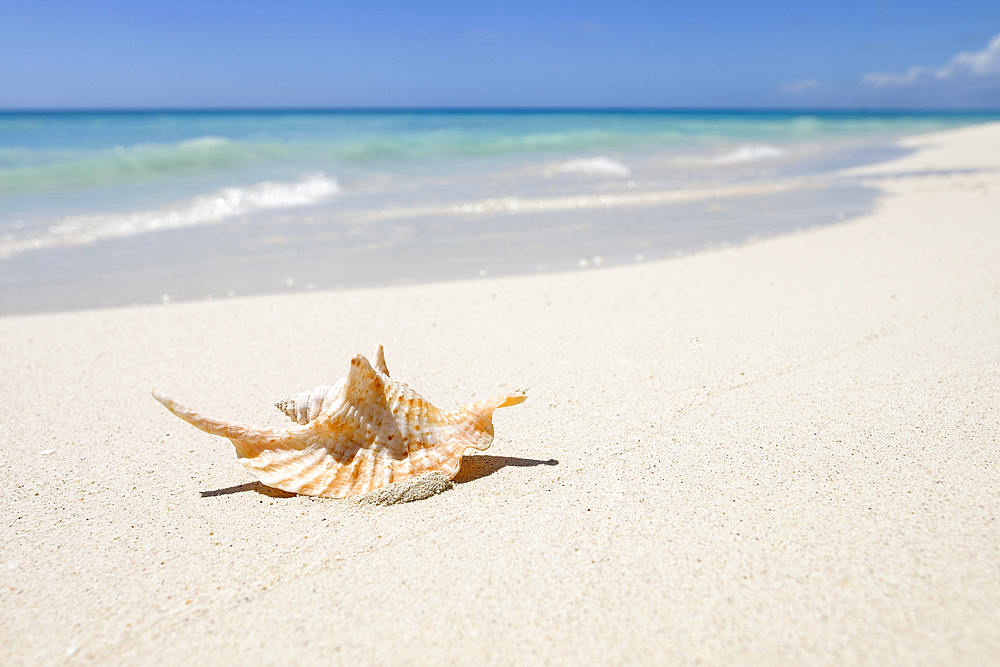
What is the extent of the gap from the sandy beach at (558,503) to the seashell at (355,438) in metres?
0.10

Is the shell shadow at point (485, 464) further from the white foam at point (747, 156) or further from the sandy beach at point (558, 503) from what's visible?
the white foam at point (747, 156)

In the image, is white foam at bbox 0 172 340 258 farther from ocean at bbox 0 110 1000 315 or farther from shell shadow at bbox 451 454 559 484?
shell shadow at bbox 451 454 559 484

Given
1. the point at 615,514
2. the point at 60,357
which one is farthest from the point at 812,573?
the point at 60,357

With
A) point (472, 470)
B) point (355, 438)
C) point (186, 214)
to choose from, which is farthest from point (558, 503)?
point (186, 214)

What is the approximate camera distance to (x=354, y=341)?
4.18 meters

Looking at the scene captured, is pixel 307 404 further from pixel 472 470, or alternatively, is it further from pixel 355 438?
→ pixel 472 470

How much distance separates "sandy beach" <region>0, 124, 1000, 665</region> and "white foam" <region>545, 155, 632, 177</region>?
39.4 ft

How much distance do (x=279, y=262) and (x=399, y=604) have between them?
5321 mm

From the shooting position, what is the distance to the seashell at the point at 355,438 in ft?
7.71

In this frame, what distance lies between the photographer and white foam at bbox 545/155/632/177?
16.0 meters

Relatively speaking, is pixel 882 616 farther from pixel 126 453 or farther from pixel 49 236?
pixel 49 236

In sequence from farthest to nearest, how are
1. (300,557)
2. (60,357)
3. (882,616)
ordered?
1. (60,357)
2. (300,557)
3. (882,616)

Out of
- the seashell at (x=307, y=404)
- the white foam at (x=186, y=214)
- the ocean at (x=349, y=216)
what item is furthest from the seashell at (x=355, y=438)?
the white foam at (x=186, y=214)

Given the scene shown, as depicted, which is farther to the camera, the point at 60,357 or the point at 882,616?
the point at 60,357
